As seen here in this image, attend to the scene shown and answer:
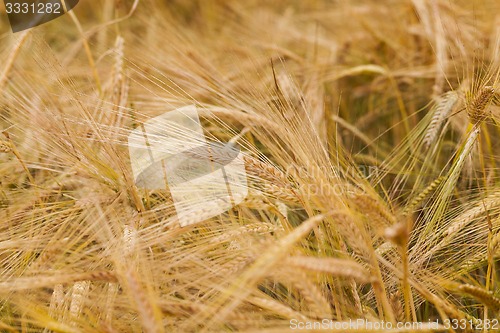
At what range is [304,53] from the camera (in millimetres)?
2021

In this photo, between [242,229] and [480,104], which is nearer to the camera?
[242,229]

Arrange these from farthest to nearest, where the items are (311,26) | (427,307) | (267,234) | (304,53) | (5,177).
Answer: (311,26) → (304,53) → (5,177) → (427,307) → (267,234)

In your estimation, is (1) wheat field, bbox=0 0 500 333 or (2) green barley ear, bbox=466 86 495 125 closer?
(1) wheat field, bbox=0 0 500 333

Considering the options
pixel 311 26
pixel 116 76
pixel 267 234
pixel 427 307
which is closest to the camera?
pixel 267 234

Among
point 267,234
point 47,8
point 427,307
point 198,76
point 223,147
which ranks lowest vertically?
point 427,307

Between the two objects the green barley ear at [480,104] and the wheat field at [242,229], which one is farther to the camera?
the green barley ear at [480,104]

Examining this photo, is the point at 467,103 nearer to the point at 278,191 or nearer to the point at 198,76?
the point at 278,191

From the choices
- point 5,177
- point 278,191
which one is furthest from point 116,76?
point 278,191

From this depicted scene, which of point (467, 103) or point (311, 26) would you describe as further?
point (311, 26)

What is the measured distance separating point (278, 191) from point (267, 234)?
8 centimetres

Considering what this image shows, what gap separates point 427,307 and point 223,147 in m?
0.55

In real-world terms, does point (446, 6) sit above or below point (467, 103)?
above

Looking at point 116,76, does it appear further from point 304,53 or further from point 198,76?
point 304,53

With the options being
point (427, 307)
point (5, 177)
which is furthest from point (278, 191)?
point (5, 177)
